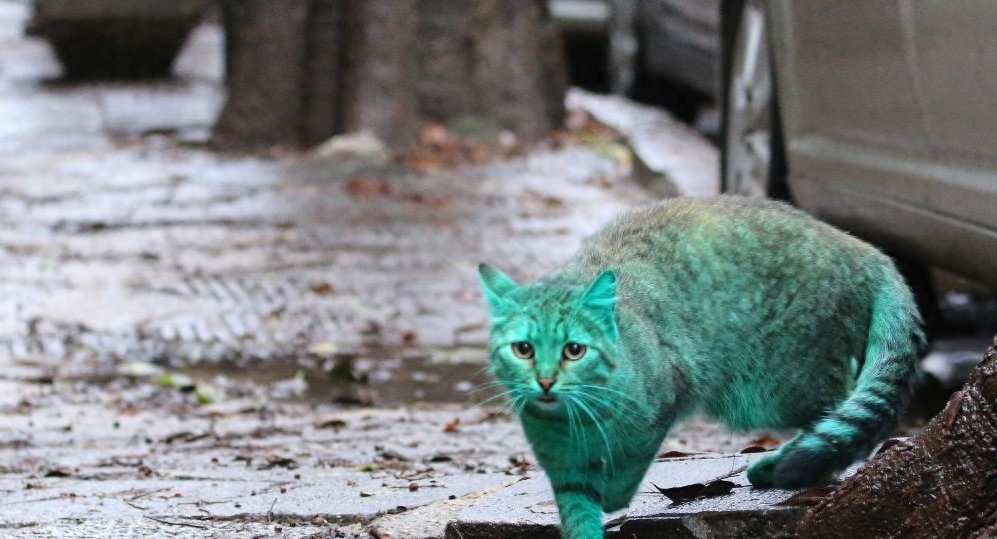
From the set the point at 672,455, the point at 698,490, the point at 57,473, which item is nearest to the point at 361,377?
the point at 57,473

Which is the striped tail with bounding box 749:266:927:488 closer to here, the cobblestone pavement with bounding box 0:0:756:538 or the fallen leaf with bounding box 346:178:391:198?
the cobblestone pavement with bounding box 0:0:756:538

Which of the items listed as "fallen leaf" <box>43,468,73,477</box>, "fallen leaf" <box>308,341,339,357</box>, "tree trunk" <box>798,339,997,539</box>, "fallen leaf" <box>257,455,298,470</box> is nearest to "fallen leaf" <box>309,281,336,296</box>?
"fallen leaf" <box>308,341,339,357</box>

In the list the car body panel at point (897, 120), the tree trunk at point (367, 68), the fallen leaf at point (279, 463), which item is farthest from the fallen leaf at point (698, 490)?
the tree trunk at point (367, 68)

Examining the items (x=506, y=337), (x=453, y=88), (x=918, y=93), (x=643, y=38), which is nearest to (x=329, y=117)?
(x=453, y=88)

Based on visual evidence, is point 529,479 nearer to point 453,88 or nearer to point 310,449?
point 310,449

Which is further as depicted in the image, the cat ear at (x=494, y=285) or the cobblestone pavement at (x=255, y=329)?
the cobblestone pavement at (x=255, y=329)

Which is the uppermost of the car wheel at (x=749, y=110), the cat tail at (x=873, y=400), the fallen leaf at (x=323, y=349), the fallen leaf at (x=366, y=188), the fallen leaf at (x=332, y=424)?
the cat tail at (x=873, y=400)

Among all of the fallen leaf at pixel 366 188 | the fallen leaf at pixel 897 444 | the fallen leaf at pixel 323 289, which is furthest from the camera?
the fallen leaf at pixel 366 188

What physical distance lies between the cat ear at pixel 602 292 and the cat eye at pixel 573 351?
0.35 feet

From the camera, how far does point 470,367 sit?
6.79 m

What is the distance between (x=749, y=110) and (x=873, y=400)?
4.44m

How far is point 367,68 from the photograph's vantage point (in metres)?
11.2

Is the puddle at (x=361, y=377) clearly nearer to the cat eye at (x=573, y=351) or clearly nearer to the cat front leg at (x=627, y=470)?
the cat front leg at (x=627, y=470)

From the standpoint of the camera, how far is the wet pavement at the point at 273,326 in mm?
4293
